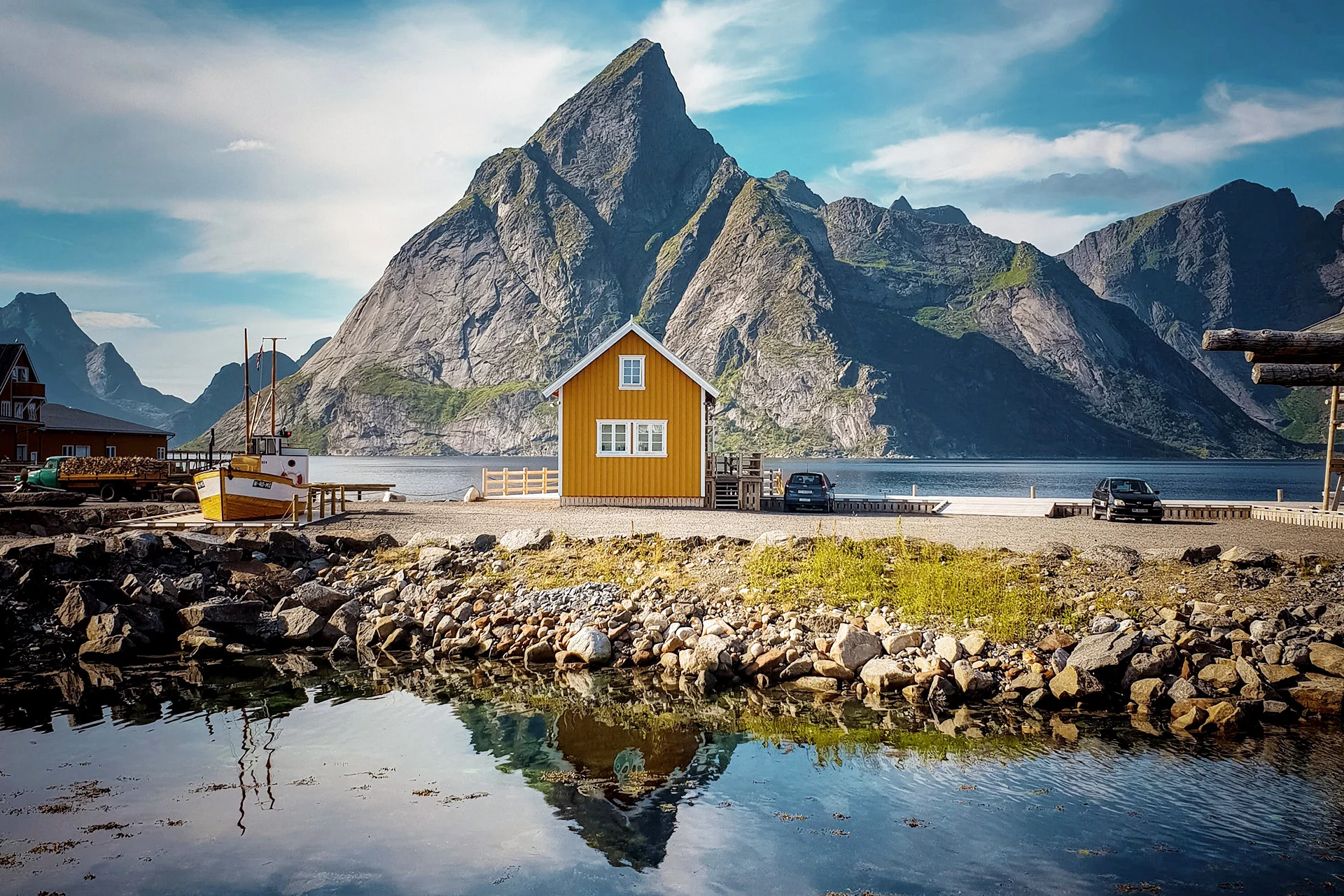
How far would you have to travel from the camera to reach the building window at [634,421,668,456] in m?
38.1

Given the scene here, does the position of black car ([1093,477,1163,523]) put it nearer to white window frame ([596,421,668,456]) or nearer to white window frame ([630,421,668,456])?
white window frame ([630,421,668,456])

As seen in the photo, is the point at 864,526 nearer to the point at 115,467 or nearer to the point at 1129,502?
the point at 1129,502

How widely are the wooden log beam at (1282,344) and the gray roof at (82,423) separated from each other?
61.3m

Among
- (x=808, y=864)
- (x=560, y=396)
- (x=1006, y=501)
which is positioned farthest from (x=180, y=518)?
(x=1006, y=501)

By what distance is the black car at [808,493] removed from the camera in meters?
38.7

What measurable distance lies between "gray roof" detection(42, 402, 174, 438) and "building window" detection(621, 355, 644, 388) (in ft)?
120

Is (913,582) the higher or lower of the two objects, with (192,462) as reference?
lower

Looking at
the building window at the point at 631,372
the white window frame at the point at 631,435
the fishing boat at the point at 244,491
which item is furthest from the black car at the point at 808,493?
the fishing boat at the point at 244,491

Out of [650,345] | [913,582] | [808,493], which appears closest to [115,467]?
[650,345]

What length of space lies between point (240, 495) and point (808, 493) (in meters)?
22.7

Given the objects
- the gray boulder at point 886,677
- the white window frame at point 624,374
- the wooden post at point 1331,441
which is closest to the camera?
the gray boulder at point 886,677

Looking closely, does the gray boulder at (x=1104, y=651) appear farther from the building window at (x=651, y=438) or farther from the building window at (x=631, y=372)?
the building window at (x=631, y=372)

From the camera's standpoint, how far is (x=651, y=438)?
1505 inches

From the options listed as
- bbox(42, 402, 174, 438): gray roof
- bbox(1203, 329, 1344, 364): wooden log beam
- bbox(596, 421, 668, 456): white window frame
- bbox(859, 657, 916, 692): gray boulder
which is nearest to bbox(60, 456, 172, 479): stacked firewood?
bbox(42, 402, 174, 438): gray roof
